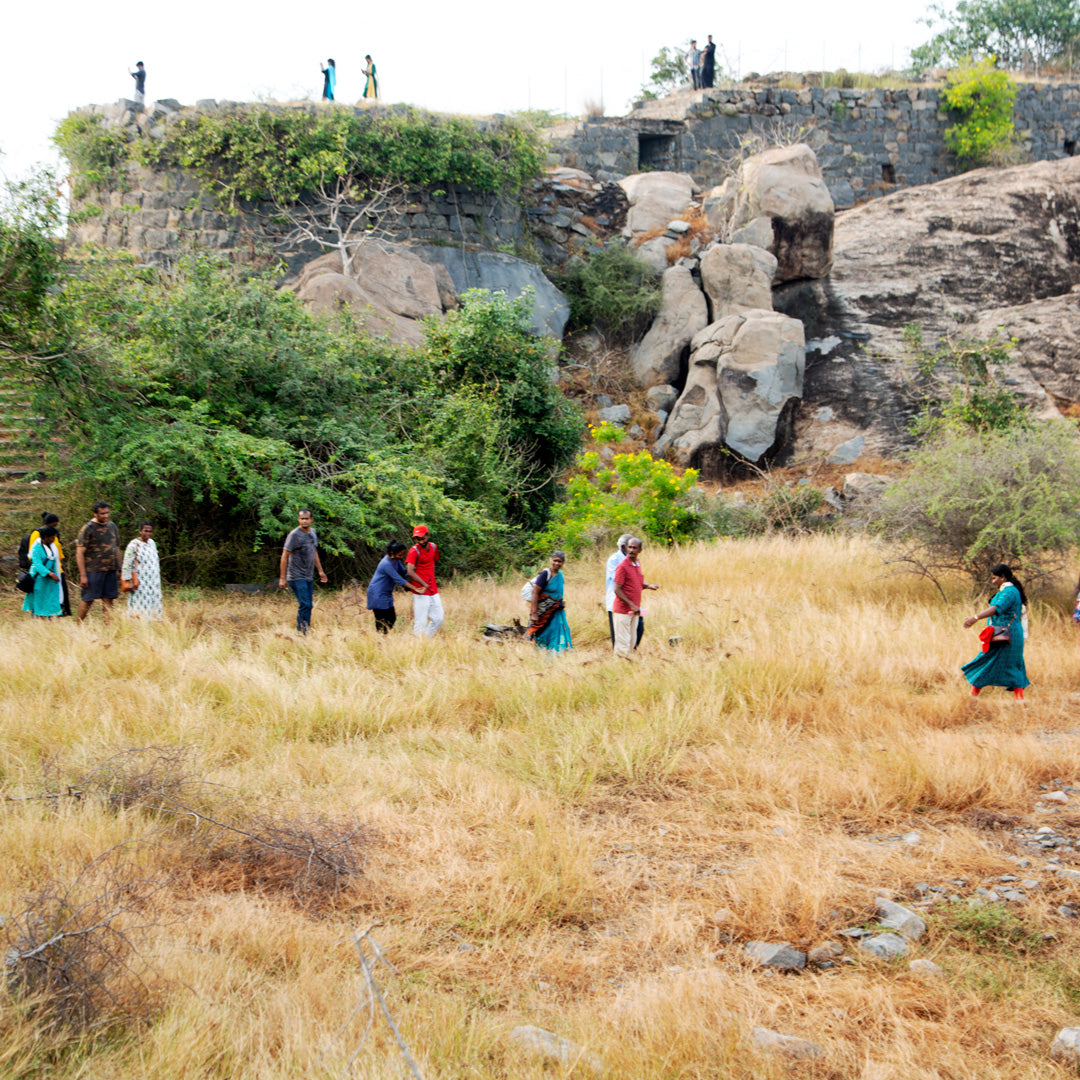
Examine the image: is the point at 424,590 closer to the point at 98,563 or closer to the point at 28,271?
the point at 98,563

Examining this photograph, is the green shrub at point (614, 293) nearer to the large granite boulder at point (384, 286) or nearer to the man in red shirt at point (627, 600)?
the large granite boulder at point (384, 286)

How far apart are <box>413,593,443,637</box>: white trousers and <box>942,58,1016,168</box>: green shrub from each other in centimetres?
2382

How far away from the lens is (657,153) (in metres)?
24.8

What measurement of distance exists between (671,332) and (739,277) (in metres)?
1.91

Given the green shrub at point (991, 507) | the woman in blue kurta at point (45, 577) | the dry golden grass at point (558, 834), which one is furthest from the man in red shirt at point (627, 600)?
the woman in blue kurta at point (45, 577)

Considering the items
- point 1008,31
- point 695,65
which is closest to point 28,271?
point 695,65

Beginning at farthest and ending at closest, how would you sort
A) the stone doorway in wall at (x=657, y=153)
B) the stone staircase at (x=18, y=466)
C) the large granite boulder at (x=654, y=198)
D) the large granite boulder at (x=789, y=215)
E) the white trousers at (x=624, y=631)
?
the stone doorway in wall at (x=657, y=153)
the large granite boulder at (x=654, y=198)
the large granite boulder at (x=789, y=215)
the stone staircase at (x=18, y=466)
the white trousers at (x=624, y=631)

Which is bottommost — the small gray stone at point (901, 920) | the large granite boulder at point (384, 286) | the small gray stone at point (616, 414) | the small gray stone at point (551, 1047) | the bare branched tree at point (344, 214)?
the small gray stone at point (901, 920)

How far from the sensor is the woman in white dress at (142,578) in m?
9.88

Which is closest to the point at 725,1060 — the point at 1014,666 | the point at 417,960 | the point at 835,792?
the point at 417,960

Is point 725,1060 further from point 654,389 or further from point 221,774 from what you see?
point 654,389

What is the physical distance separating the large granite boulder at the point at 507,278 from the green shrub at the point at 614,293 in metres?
0.42

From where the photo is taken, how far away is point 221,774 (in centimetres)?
561

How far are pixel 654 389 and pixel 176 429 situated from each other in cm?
1170
